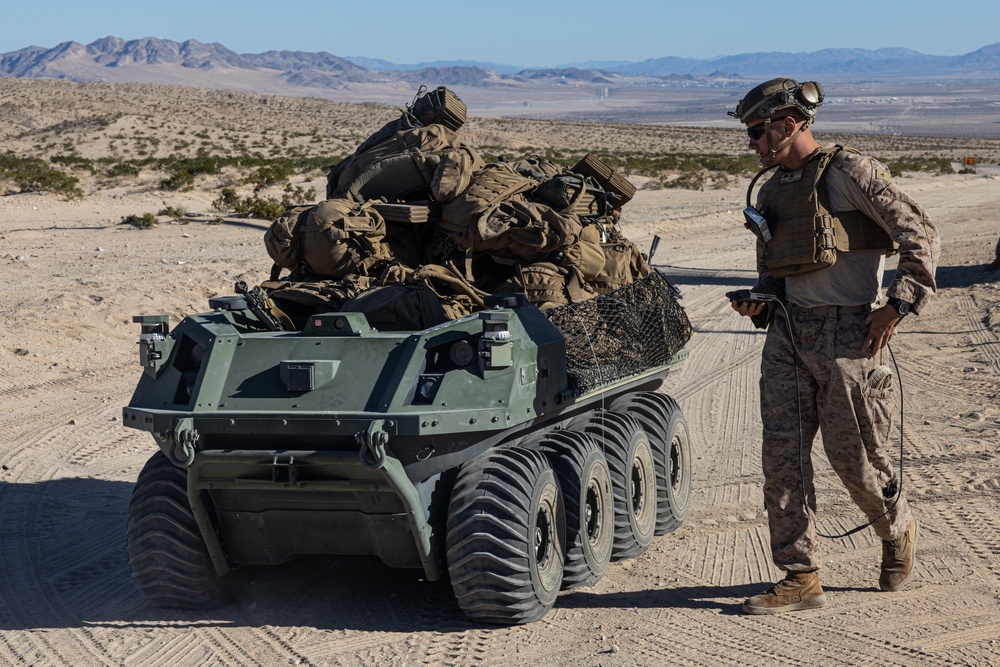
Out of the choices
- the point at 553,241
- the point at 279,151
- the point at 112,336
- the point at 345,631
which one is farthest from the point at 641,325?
the point at 279,151

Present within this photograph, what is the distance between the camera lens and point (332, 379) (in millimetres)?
5754

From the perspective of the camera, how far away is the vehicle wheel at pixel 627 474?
680 centimetres

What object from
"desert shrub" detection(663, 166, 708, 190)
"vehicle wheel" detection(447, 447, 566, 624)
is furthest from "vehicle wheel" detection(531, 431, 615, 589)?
"desert shrub" detection(663, 166, 708, 190)

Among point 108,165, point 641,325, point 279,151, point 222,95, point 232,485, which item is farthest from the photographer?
point 222,95

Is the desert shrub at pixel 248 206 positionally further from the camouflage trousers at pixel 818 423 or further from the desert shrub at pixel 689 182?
the camouflage trousers at pixel 818 423

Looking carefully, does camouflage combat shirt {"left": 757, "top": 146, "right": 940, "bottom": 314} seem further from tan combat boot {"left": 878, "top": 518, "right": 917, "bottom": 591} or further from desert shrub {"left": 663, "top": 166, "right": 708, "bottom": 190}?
desert shrub {"left": 663, "top": 166, "right": 708, "bottom": 190}

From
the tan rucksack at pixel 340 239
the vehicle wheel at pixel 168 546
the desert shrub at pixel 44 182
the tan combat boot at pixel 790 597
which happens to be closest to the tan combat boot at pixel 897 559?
the tan combat boot at pixel 790 597

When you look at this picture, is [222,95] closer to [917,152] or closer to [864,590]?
[917,152]

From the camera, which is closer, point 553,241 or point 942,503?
point 553,241

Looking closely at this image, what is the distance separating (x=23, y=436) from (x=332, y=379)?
5.23 meters

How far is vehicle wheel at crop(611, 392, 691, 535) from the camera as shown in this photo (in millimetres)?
7406

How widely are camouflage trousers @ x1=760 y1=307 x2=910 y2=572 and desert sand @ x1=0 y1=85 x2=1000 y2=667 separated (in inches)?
16.5

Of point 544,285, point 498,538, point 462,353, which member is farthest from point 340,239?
point 498,538

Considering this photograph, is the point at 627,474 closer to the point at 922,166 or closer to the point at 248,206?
the point at 248,206
